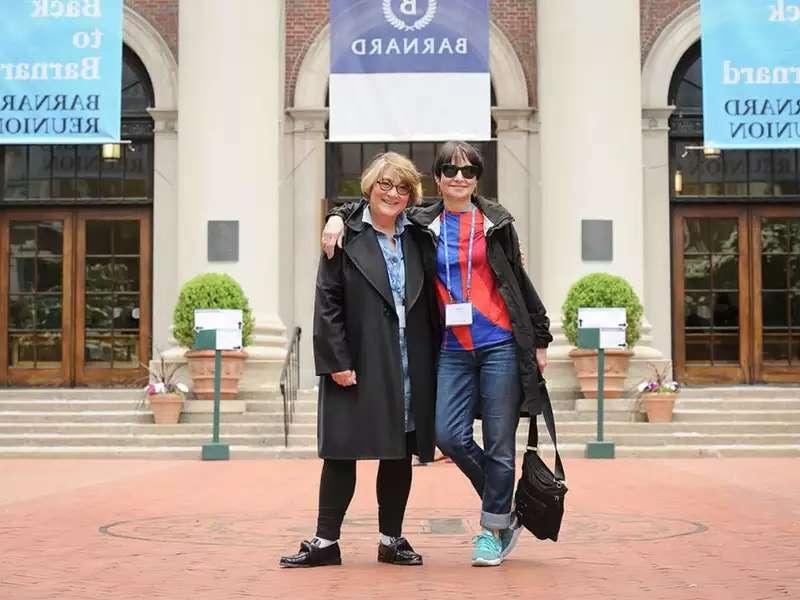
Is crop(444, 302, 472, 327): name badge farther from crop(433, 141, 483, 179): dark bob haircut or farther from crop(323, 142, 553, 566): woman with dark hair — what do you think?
crop(433, 141, 483, 179): dark bob haircut

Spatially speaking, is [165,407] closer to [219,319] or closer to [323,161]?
[219,319]

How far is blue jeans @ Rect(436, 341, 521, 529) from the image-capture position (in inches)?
253

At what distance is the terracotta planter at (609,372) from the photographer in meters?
16.7

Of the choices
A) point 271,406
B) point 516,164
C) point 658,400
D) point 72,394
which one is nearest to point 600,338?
point 658,400

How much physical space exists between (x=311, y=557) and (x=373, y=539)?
1282 millimetres

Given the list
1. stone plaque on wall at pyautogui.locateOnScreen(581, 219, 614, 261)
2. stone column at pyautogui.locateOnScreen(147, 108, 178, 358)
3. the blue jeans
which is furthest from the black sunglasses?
stone column at pyautogui.locateOnScreen(147, 108, 178, 358)

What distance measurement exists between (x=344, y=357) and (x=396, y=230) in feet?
2.29

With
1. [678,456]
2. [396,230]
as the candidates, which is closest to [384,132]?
[678,456]

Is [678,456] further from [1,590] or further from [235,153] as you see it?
[1,590]

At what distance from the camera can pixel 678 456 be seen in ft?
49.5

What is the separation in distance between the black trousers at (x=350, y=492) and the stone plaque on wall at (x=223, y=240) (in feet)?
37.6

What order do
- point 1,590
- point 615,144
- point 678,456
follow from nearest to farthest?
point 1,590 < point 678,456 < point 615,144

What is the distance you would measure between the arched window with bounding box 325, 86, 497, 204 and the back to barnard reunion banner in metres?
2.68

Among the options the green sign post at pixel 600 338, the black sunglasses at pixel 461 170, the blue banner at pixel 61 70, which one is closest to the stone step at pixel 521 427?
the green sign post at pixel 600 338
